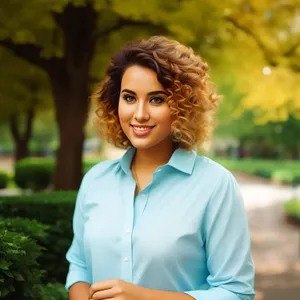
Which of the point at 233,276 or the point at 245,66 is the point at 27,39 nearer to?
the point at 245,66

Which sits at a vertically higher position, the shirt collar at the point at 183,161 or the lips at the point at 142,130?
the lips at the point at 142,130

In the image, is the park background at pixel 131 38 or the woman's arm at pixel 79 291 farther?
the park background at pixel 131 38

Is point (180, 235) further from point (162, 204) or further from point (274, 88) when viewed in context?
point (274, 88)

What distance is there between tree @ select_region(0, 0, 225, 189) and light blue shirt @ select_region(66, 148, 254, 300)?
22.5 ft

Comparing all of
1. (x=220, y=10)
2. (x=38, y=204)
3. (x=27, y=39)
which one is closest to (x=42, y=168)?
A: (x=27, y=39)

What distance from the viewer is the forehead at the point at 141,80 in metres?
2.02

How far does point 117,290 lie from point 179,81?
30.8 inches

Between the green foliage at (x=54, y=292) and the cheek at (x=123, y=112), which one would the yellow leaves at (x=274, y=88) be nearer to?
the green foliage at (x=54, y=292)

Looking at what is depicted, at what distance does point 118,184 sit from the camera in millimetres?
2154

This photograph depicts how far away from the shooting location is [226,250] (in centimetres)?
192

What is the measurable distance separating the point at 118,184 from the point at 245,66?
9798 mm

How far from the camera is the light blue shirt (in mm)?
1923

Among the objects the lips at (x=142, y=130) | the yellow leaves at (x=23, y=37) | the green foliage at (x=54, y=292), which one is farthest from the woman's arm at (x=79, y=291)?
→ the yellow leaves at (x=23, y=37)

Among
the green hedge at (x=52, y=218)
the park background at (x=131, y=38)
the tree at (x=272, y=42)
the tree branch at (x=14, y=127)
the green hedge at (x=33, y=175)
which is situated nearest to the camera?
the green hedge at (x=52, y=218)
